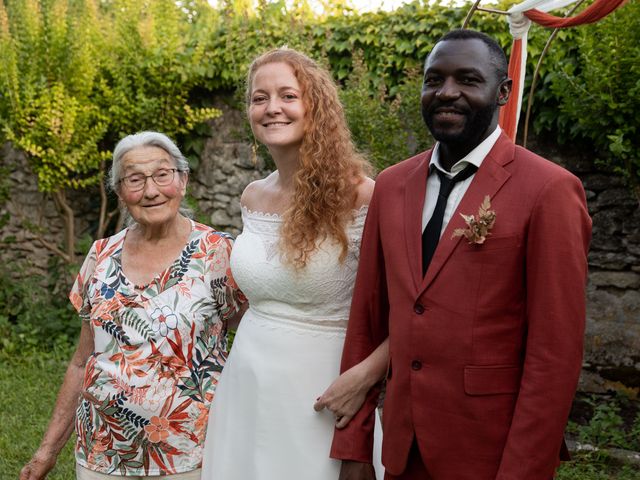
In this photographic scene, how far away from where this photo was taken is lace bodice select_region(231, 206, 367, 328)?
236cm

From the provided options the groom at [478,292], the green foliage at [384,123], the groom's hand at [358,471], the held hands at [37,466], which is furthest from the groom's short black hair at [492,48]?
the green foliage at [384,123]

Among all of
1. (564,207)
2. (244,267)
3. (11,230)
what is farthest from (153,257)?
(11,230)

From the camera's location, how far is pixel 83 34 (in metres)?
7.50

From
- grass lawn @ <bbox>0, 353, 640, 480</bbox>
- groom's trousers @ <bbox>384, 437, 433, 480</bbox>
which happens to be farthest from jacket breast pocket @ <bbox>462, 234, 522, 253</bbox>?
grass lawn @ <bbox>0, 353, 640, 480</bbox>

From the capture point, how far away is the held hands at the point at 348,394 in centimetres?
209

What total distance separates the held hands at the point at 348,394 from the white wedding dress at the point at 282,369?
0.65 ft

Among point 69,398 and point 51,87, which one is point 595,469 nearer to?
point 69,398

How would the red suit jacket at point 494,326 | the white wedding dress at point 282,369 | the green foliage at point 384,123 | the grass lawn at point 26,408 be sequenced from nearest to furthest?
the red suit jacket at point 494,326 → the white wedding dress at point 282,369 → the grass lawn at point 26,408 → the green foliage at point 384,123

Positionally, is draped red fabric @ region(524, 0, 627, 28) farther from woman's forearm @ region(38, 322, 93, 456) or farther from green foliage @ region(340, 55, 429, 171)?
woman's forearm @ region(38, 322, 93, 456)

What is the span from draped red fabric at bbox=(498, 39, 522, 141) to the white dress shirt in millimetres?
2265

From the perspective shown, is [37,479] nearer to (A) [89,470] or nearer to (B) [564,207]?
(A) [89,470]

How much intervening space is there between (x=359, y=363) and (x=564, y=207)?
0.73 metres

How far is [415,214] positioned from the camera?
74.6 inches

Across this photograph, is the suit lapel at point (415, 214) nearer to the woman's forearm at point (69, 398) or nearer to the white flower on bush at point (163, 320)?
the white flower on bush at point (163, 320)
